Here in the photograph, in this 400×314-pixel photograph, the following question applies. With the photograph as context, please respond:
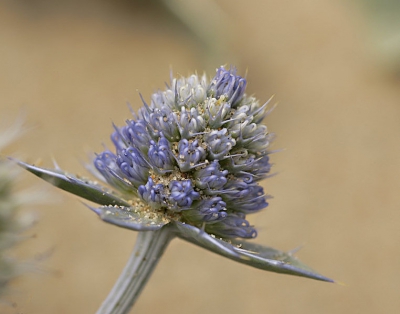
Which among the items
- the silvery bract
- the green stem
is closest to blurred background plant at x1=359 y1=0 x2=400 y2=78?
the silvery bract

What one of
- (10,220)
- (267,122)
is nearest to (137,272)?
(10,220)

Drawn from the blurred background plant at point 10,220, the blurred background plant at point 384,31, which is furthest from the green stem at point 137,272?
the blurred background plant at point 384,31

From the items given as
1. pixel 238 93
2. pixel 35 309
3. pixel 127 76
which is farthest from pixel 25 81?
pixel 238 93

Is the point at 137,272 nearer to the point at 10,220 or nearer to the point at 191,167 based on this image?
the point at 191,167

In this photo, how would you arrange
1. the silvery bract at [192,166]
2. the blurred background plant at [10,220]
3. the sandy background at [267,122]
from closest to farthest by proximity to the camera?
the silvery bract at [192,166]
the blurred background plant at [10,220]
the sandy background at [267,122]

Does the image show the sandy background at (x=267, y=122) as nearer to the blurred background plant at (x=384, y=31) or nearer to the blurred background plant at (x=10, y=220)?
the blurred background plant at (x=384, y=31)

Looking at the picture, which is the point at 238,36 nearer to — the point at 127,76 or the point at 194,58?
the point at 194,58
